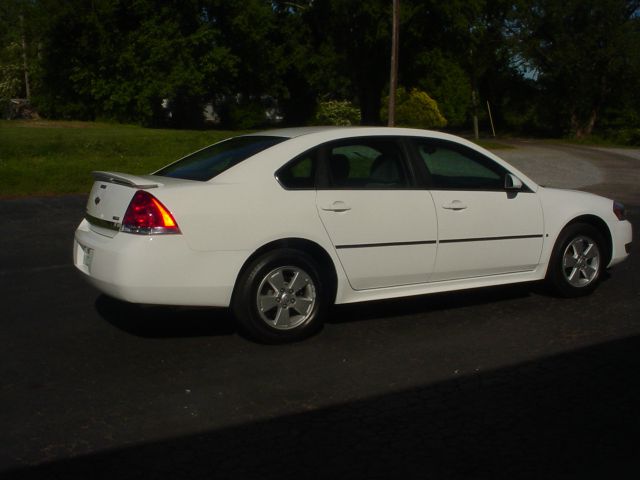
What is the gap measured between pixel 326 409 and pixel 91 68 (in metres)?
49.7

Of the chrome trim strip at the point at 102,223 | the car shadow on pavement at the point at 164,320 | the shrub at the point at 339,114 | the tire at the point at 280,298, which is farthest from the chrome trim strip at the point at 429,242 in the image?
the shrub at the point at 339,114

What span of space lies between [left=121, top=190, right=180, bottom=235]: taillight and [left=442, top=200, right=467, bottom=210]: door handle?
2.13 metres

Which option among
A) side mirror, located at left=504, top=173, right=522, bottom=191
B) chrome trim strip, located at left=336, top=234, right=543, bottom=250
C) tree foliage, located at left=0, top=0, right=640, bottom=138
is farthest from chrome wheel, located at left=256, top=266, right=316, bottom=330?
tree foliage, located at left=0, top=0, right=640, bottom=138

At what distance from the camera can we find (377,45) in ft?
153

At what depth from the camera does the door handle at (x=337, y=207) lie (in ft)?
20.3

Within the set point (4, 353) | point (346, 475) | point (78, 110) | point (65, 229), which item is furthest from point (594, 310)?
point (78, 110)

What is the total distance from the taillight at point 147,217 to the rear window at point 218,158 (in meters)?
0.50

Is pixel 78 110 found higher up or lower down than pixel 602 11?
lower down

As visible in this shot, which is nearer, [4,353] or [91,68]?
[4,353]

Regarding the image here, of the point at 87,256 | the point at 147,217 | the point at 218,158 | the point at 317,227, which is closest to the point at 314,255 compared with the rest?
the point at 317,227

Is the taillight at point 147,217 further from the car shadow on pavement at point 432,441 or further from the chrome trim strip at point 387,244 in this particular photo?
the car shadow on pavement at point 432,441

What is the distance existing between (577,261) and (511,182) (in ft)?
3.47

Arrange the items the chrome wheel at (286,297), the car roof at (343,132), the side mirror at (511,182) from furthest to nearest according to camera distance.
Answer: the side mirror at (511,182)
the car roof at (343,132)
the chrome wheel at (286,297)

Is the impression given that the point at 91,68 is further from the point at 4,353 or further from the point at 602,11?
the point at 4,353
